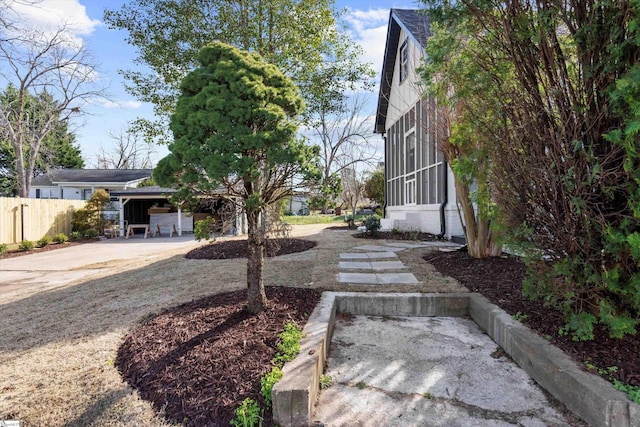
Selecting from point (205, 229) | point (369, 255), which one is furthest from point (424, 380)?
point (369, 255)

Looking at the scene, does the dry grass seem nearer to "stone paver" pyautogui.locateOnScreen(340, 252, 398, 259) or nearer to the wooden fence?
"stone paver" pyautogui.locateOnScreen(340, 252, 398, 259)

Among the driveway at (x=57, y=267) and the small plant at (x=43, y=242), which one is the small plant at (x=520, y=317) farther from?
the small plant at (x=43, y=242)

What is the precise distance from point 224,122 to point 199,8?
702cm

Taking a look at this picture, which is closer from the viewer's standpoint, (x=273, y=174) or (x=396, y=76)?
(x=273, y=174)

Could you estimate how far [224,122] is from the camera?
8.56 feet

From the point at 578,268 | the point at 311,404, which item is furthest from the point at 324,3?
the point at 311,404

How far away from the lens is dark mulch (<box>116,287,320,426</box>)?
192 centimetres

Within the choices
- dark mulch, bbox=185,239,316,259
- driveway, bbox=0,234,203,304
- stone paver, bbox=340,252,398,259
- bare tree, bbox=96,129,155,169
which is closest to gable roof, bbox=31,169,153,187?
bare tree, bbox=96,129,155,169

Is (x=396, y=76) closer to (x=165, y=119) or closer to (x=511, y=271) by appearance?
(x=165, y=119)

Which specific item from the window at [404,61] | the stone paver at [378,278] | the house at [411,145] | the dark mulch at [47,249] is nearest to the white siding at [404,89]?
the house at [411,145]

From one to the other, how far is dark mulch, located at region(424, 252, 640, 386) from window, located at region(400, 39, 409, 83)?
7476 millimetres

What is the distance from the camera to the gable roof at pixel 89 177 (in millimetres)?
23484

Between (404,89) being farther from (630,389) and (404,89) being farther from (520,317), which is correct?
(630,389)

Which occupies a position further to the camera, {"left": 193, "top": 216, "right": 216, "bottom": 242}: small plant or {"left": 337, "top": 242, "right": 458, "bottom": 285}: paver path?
{"left": 337, "top": 242, "right": 458, "bottom": 285}: paver path
